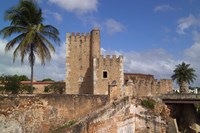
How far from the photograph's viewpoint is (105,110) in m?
17.4

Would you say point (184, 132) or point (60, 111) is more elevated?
point (60, 111)

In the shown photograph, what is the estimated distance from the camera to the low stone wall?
14625mm

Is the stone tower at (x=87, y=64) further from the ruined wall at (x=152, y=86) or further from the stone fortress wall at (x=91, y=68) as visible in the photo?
the ruined wall at (x=152, y=86)

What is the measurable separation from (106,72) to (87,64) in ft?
9.32

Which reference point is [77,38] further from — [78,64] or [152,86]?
[152,86]

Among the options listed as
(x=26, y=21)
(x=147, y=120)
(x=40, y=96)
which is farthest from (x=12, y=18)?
(x=147, y=120)

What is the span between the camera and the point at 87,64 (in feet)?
111

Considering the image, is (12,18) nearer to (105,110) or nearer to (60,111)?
(60,111)

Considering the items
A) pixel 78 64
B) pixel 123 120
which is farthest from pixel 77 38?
pixel 123 120

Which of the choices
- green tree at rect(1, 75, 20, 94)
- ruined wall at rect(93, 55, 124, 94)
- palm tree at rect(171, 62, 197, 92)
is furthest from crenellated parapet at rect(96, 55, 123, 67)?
palm tree at rect(171, 62, 197, 92)

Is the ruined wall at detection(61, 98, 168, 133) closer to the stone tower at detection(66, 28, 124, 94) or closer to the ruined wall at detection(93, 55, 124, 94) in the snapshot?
the ruined wall at detection(93, 55, 124, 94)

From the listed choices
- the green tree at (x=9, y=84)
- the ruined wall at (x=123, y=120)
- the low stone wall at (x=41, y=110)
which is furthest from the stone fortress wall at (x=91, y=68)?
the low stone wall at (x=41, y=110)

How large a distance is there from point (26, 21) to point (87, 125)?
8499 mm

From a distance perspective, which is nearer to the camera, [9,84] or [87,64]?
[9,84]
